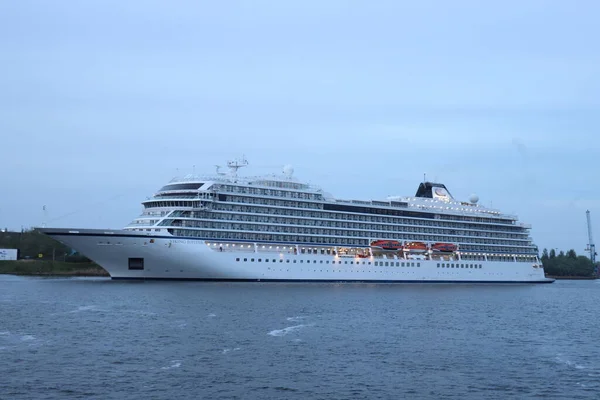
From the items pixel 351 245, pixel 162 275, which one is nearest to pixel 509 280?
pixel 351 245

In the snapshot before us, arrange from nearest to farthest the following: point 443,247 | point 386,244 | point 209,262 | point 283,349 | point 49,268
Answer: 1. point 283,349
2. point 209,262
3. point 386,244
4. point 443,247
5. point 49,268

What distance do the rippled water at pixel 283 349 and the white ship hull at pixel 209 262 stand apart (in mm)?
14157

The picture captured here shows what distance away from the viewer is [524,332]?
49219 millimetres

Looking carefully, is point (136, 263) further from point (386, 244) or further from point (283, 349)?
point (283, 349)

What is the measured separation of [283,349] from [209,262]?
154 ft

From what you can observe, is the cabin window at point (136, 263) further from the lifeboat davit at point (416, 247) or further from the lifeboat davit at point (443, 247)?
the lifeboat davit at point (443, 247)

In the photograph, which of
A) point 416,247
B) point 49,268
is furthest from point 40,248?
point 416,247

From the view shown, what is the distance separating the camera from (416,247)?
10781 cm

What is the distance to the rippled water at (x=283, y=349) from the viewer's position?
2986 cm

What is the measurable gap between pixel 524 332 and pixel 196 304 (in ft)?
88.6

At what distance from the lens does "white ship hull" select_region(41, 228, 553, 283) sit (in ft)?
265

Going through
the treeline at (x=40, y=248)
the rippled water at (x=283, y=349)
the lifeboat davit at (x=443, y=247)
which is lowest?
the rippled water at (x=283, y=349)

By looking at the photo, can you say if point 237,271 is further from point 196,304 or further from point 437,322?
point 437,322

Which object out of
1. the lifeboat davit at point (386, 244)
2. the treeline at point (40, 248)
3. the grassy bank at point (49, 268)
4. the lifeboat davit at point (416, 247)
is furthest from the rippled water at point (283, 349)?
the treeline at point (40, 248)
